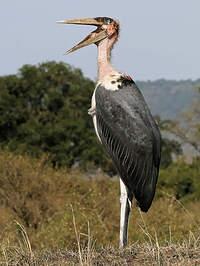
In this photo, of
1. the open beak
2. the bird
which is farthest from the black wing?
the open beak

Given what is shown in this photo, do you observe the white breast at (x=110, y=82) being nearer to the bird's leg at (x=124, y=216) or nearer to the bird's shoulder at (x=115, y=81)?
the bird's shoulder at (x=115, y=81)

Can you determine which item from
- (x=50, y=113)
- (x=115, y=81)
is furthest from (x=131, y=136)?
(x=50, y=113)

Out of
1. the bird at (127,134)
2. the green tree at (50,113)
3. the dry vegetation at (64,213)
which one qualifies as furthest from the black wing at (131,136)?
the green tree at (50,113)

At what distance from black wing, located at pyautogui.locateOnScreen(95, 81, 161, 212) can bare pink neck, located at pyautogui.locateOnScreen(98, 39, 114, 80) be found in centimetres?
38

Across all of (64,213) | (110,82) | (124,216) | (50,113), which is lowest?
(50,113)

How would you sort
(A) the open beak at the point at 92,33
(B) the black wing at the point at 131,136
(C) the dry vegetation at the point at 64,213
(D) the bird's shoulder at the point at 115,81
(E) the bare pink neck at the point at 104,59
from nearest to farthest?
(B) the black wing at the point at 131,136
(D) the bird's shoulder at the point at 115,81
(E) the bare pink neck at the point at 104,59
(A) the open beak at the point at 92,33
(C) the dry vegetation at the point at 64,213

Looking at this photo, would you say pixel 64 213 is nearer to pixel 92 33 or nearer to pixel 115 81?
pixel 92 33

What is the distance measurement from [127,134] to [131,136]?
6 centimetres

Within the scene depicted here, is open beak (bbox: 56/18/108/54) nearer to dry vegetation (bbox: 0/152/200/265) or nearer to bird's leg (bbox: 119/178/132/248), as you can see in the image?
bird's leg (bbox: 119/178/132/248)

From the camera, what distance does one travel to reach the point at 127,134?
636cm

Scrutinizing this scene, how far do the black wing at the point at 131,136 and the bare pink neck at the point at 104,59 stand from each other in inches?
15.0

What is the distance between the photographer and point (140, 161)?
6.42 metres

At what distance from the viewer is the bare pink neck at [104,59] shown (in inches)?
265

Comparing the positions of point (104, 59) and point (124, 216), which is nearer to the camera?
point (124, 216)
